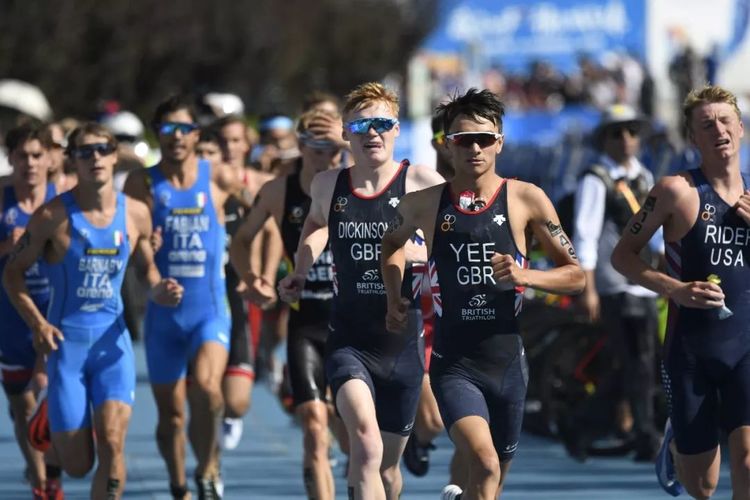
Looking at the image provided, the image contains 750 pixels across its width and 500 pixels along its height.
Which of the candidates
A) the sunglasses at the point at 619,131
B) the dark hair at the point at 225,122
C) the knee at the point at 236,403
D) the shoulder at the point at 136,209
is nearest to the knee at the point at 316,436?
the shoulder at the point at 136,209

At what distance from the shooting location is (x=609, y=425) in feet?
45.4

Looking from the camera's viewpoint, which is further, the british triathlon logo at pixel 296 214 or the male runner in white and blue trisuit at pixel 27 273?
the male runner in white and blue trisuit at pixel 27 273

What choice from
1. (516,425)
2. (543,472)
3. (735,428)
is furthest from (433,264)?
(543,472)

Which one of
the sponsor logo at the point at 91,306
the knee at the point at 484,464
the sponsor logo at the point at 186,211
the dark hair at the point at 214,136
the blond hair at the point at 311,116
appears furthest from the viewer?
the dark hair at the point at 214,136

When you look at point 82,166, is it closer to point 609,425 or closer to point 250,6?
point 609,425

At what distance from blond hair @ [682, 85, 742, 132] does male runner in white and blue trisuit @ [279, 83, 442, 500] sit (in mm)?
1334

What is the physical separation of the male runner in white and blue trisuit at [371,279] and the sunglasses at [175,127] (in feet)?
6.70

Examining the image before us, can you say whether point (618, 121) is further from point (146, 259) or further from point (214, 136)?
point (146, 259)

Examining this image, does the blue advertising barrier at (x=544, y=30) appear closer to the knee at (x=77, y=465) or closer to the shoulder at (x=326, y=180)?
the shoulder at (x=326, y=180)

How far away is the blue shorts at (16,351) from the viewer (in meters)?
11.9

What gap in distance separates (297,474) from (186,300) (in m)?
2.32

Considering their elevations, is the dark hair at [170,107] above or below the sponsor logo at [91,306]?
above

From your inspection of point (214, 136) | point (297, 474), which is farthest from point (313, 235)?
point (214, 136)

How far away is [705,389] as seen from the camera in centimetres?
896
